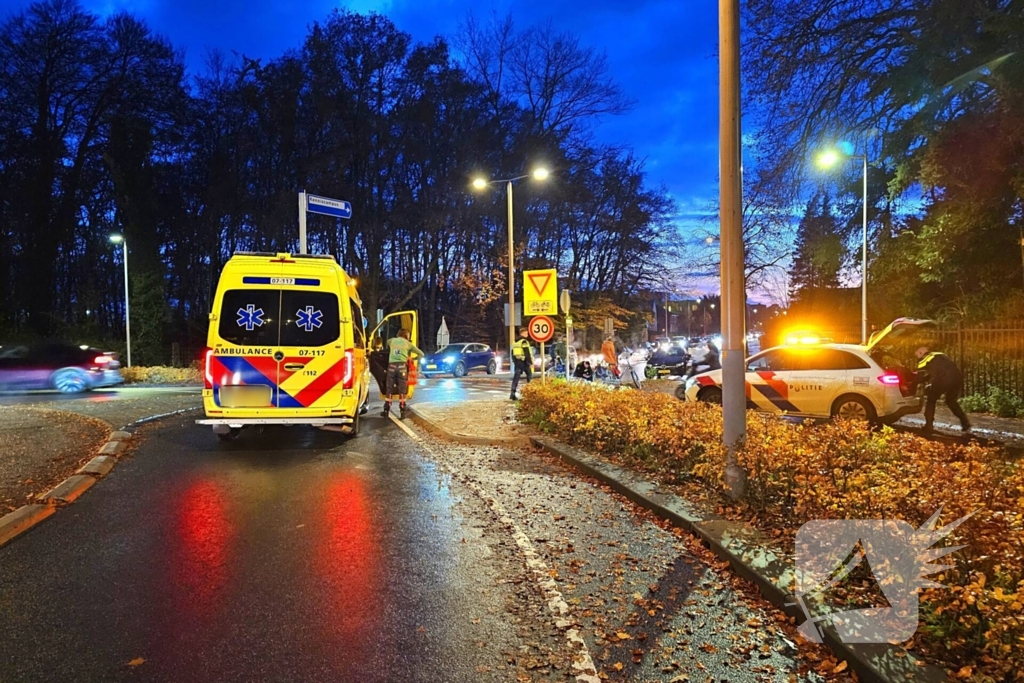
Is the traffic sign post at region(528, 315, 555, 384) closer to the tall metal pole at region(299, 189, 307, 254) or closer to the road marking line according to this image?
the tall metal pole at region(299, 189, 307, 254)

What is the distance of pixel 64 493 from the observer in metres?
6.89

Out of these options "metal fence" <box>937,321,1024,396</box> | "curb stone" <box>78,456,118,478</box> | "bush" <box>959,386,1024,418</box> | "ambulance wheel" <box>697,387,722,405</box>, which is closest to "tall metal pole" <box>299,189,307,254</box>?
"curb stone" <box>78,456,118,478</box>

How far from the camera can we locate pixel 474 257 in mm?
43031

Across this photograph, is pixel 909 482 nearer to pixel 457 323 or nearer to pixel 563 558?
pixel 563 558

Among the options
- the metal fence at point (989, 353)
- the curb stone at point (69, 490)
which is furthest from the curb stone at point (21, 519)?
the metal fence at point (989, 353)

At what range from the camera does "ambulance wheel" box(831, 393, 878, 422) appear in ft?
36.9

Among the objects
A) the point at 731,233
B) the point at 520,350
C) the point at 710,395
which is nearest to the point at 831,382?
the point at 710,395

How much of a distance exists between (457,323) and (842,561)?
1930 inches

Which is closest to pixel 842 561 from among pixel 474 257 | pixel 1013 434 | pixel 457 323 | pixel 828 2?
pixel 1013 434

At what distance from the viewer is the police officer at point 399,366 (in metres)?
13.4

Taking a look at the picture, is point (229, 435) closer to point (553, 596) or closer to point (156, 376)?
point (553, 596)

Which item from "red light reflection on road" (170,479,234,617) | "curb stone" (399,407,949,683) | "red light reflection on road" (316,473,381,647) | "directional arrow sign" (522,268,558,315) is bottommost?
"red light reflection on road" (316,473,381,647)

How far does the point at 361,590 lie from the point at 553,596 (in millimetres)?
1250

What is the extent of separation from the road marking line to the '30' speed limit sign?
6.69m
